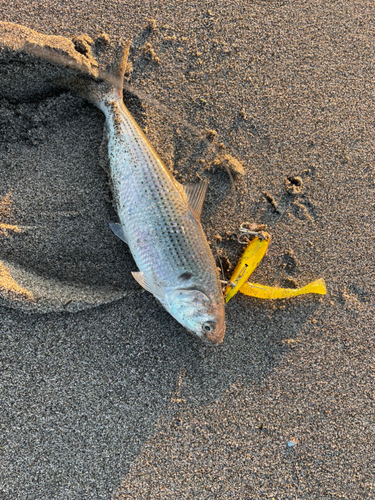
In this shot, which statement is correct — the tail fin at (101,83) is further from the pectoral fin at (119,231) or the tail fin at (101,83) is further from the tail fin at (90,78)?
the pectoral fin at (119,231)

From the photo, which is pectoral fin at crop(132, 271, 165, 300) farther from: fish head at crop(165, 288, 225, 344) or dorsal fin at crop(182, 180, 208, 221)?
dorsal fin at crop(182, 180, 208, 221)

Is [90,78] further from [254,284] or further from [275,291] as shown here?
[275,291]

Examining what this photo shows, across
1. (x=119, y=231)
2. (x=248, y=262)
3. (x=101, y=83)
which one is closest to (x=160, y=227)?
(x=119, y=231)

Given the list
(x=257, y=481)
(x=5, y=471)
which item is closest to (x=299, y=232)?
(x=257, y=481)

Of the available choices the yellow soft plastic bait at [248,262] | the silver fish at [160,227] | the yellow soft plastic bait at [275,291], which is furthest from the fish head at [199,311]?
the yellow soft plastic bait at [275,291]

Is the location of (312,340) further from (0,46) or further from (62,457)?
(0,46)

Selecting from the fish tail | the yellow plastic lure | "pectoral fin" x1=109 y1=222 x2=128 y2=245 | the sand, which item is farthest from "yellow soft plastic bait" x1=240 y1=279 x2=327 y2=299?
the fish tail
